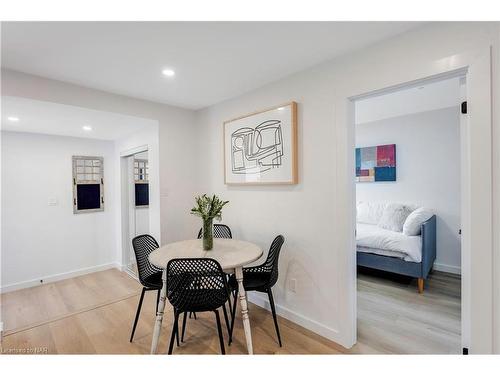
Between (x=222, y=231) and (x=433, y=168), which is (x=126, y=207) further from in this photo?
(x=433, y=168)

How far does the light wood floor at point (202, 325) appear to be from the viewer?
80.1 inches

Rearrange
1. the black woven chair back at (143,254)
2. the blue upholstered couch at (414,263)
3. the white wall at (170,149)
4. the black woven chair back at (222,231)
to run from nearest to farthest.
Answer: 1. the black woven chair back at (143,254)
2. the white wall at (170,149)
3. the black woven chair back at (222,231)
4. the blue upholstered couch at (414,263)

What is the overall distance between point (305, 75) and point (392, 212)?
2.68 m

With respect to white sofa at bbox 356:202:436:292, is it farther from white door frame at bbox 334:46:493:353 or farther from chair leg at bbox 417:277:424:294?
white door frame at bbox 334:46:493:353

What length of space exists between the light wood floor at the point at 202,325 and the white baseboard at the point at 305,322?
0.14 feet

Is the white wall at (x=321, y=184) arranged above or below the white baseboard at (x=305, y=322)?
above

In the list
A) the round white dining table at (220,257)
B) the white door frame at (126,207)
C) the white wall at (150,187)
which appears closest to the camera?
the round white dining table at (220,257)

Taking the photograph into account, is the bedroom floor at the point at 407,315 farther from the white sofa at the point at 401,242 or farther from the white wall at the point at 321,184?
the white wall at the point at 321,184

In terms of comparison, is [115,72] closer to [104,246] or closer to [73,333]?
[73,333]

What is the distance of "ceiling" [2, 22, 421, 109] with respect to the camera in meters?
1.60

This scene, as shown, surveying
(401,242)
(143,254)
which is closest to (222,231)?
(143,254)

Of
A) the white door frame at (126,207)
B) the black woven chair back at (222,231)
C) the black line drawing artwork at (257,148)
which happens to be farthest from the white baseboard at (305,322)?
the white door frame at (126,207)

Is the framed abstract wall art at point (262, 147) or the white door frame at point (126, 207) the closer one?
the framed abstract wall art at point (262, 147)

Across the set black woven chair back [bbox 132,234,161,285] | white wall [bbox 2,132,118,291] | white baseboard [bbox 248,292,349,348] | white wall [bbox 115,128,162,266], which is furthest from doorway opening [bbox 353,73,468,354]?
white wall [bbox 2,132,118,291]
